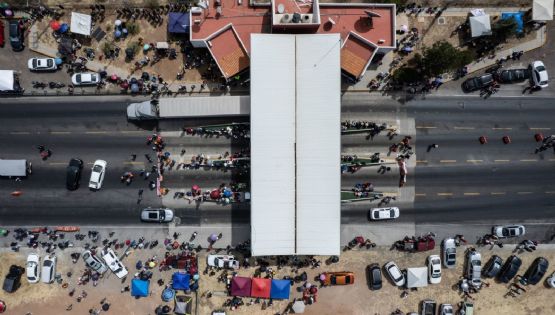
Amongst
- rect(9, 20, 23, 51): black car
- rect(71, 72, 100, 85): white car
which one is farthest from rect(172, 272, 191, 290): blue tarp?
rect(9, 20, 23, 51): black car

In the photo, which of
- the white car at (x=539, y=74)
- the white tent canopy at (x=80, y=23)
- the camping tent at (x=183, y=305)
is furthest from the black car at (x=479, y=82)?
the white tent canopy at (x=80, y=23)

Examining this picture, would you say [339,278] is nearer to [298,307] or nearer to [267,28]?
[298,307]

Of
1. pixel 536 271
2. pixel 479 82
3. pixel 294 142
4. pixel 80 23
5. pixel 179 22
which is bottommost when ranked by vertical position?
pixel 536 271

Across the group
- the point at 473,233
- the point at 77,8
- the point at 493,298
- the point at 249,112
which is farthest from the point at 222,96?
the point at 493,298

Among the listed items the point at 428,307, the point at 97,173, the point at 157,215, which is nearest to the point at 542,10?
the point at 428,307

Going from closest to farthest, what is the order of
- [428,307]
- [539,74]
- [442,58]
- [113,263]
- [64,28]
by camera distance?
1. [442,58]
2. [113,263]
3. [64,28]
4. [428,307]
5. [539,74]

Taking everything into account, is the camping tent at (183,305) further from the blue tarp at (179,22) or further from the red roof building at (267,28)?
the blue tarp at (179,22)

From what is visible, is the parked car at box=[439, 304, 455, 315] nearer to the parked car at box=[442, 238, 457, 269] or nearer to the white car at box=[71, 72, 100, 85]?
the parked car at box=[442, 238, 457, 269]
